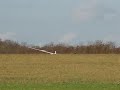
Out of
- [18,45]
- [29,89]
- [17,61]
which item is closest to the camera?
[29,89]

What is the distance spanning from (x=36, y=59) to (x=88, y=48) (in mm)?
13097

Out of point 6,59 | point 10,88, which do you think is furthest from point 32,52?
point 10,88

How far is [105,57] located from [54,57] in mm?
6001

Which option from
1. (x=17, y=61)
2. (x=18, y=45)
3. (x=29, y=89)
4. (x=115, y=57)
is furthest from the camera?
(x=18, y=45)

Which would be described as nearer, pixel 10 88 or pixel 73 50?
pixel 10 88

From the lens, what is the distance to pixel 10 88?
2098cm

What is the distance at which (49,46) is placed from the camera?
62.3 metres

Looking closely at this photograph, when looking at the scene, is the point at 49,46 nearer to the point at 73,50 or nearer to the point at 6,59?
the point at 73,50

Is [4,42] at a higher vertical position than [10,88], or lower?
higher

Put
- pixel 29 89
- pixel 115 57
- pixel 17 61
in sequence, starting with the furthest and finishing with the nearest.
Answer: pixel 115 57 < pixel 17 61 < pixel 29 89

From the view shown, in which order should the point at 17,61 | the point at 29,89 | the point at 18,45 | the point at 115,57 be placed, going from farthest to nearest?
the point at 18,45 < the point at 115,57 < the point at 17,61 < the point at 29,89

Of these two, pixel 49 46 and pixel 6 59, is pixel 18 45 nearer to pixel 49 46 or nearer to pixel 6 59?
pixel 49 46

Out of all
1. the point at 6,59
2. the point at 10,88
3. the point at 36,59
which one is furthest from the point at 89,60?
the point at 10,88

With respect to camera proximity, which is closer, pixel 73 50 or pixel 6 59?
pixel 6 59
